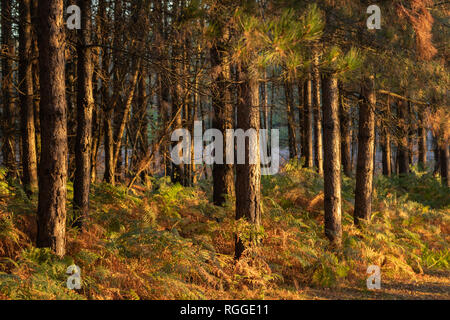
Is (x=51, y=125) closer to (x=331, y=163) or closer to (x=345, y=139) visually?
(x=331, y=163)

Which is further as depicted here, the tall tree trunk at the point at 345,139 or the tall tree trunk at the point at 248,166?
the tall tree trunk at the point at 345,139

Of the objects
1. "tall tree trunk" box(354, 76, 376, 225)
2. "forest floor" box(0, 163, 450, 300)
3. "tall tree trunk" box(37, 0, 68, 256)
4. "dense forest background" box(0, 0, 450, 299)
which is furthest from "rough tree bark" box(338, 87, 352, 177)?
"tall tree trunk" box(37, 0, 68, 256)

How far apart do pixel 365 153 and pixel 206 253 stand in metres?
5.51

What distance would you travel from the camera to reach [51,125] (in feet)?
21.6

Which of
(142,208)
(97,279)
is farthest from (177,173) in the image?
(97,279)

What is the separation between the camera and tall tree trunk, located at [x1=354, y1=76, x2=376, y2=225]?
1094 centimetres

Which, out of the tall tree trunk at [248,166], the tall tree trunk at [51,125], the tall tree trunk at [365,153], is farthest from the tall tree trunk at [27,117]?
the tall tree trunk at [365,153]

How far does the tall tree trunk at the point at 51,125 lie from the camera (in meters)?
6.58

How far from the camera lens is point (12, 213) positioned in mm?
7645

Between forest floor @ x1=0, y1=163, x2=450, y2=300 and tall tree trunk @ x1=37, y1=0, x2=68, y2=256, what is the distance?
0.47 meters

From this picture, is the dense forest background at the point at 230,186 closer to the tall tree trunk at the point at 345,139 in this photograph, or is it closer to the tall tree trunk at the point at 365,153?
the tall tree trunk at the point at 365,153

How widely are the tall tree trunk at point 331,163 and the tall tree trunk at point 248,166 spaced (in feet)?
8.23
